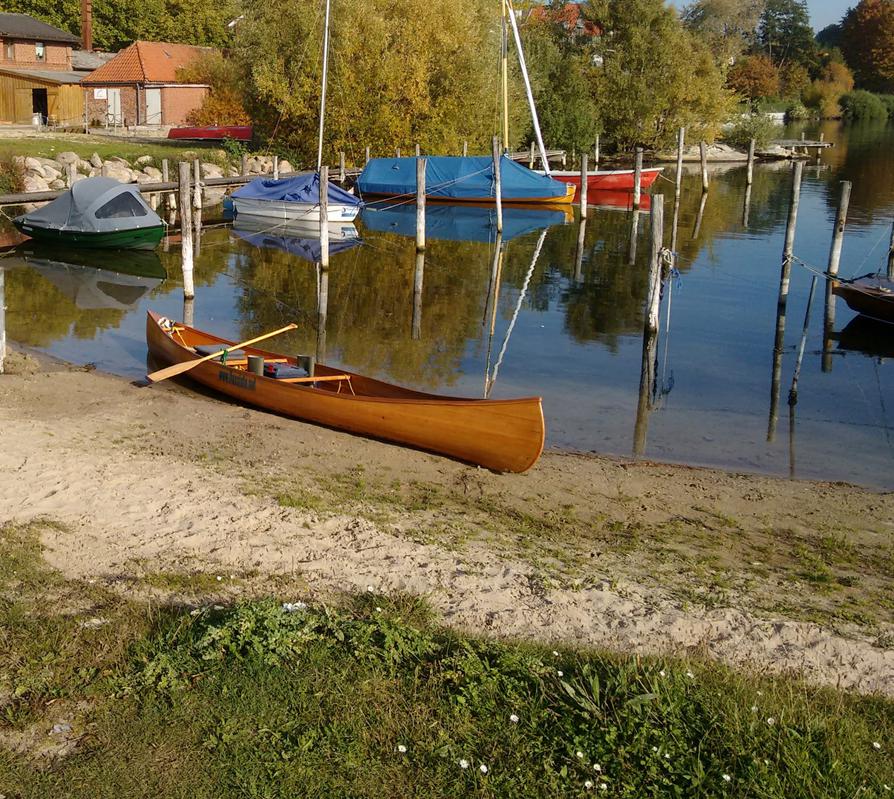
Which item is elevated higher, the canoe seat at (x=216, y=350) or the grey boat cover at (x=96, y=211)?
the grey boat cover at (x=96, y=211)

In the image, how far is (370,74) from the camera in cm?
4478

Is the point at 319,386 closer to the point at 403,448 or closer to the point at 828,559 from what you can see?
the point at 403,448

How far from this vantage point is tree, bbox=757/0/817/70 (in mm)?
115562

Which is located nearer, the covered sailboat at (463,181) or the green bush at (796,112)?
the covered sailboat at (463,181)

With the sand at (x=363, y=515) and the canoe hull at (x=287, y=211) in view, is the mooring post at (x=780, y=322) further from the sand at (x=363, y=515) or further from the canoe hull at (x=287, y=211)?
the canoe hull at (x=287, y=211)

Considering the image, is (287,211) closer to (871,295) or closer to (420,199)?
(420,199)

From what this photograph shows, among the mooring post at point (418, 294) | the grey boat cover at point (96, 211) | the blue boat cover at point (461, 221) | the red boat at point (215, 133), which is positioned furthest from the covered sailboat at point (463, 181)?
the grey boat cover at point (96, 211)

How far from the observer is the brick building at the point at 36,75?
54344 mm

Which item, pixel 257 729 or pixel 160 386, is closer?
pixel 257 729

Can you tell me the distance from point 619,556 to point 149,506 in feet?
14.4

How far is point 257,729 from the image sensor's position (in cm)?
572

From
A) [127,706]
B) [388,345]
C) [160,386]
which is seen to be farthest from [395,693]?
[388,345]

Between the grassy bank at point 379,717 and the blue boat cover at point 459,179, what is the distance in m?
35.5

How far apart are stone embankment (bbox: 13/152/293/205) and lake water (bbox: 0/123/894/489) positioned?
5.94 m
